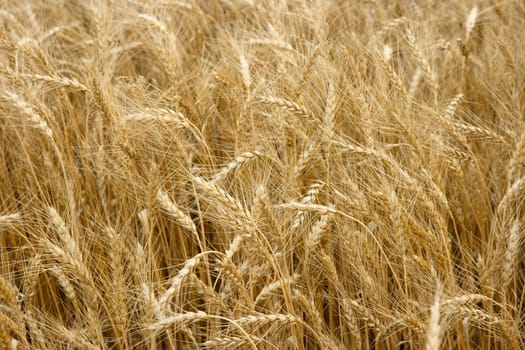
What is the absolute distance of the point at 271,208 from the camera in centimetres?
171

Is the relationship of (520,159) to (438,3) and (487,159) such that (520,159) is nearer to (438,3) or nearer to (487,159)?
(487,159)

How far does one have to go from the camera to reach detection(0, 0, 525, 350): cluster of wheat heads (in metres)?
1.64

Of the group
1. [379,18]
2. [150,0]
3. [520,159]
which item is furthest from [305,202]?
[379,18]

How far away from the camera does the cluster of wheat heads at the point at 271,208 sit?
5.38 feet

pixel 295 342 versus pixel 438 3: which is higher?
pixel 438 3

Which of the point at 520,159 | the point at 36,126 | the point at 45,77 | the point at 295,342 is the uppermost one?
the point at 45,77

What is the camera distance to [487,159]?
2211 mm

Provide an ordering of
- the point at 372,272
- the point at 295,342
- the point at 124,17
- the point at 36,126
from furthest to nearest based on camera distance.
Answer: the point at 124,17, the point at 36,126, the point at 372,272, the point at 295,342

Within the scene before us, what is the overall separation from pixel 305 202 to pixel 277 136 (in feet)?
1.51

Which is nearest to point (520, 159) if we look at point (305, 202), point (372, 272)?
point (372, 272)

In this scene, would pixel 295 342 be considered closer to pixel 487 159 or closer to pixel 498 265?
pixel 498 265

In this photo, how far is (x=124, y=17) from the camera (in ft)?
10.3

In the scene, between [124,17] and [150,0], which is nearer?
[150,0]

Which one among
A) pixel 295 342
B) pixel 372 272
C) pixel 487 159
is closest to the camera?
pixel 295 342
